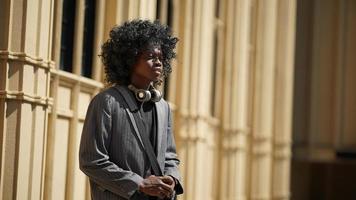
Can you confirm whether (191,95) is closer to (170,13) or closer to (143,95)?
(170,13)

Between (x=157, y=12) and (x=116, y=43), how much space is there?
6887 mm

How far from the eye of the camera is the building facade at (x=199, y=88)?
25.0 ft

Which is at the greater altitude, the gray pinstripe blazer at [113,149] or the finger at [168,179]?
the gray pinstripe blazer at [113,149]

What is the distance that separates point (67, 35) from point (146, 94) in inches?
165

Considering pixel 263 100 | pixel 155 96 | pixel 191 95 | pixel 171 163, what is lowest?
pixel 171 163

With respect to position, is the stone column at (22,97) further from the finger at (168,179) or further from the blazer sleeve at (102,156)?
Answer: the finger at (168,179)

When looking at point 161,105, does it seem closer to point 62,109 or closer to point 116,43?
point 116,43

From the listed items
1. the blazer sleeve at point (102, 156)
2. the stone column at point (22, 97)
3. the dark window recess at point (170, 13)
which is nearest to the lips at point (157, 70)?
the blazer sleeve at point (102, 156)

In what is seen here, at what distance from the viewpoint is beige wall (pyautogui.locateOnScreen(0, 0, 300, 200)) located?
7582 mm

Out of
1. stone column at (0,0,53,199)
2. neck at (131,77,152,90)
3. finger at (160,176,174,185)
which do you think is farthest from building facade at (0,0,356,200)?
finger at (160,176,174,185)

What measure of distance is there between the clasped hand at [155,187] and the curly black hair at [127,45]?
70 cm

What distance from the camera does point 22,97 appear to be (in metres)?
7.51

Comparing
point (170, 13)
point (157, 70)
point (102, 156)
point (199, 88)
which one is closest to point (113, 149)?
point (102, 156)

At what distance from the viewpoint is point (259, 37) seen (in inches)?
728
